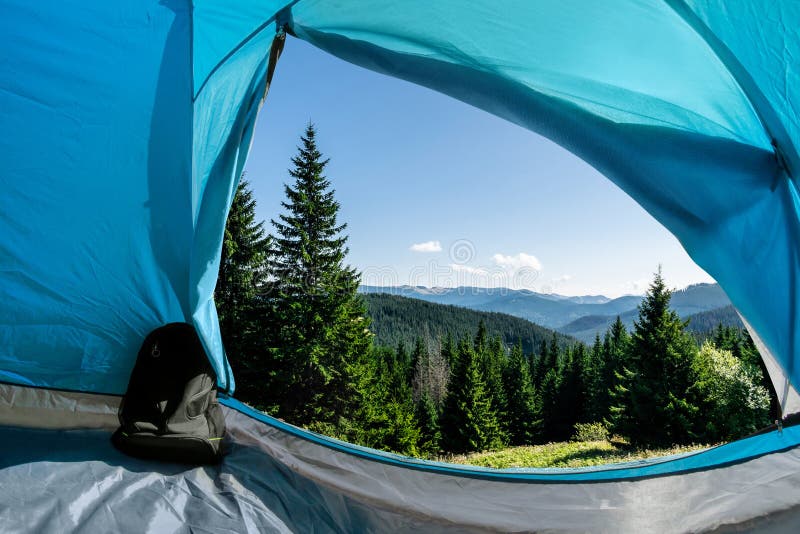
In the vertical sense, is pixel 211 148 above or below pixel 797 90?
below

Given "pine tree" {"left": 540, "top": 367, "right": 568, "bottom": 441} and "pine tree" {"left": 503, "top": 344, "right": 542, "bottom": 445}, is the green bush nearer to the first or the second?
"pine tree" {"left": 540, "top": 367, "right": 568, "bottom": 441}

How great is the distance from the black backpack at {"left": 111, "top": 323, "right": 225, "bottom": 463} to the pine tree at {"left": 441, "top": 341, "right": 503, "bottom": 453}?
2046 centimetres

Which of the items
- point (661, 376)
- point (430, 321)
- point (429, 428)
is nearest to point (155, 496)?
point (661, 376)

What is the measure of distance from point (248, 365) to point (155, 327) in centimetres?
1037

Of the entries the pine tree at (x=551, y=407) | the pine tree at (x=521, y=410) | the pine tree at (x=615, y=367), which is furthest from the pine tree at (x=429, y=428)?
the pine tree at (x=615, y=367)

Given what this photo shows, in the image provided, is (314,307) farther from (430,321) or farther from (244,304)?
(430,321)

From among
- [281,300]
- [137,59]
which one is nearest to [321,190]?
[281,300]

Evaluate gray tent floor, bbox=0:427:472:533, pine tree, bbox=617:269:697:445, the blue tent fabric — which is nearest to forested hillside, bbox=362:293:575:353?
pine tree, bbox=617:269:697:445

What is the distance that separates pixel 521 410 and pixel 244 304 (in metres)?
22.3

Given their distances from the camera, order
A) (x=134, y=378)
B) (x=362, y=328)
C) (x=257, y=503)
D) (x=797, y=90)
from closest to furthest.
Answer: (x=797, y=90)
(x=257, y=503)
(x=134, y=378)
(x=362, y=328)

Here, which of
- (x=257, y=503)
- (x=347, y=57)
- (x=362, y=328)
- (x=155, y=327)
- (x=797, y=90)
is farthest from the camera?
(x=362, y=328)

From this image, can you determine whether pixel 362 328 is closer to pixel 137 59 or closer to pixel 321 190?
pixel 321 190

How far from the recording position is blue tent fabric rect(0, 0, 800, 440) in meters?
1.39

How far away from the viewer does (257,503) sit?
Answer: 1460mm
